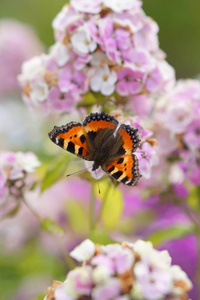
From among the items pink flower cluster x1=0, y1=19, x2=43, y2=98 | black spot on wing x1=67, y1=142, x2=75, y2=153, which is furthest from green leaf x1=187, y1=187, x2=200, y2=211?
pink flower cluster x1=0, y1=19, x2=43, y2=98

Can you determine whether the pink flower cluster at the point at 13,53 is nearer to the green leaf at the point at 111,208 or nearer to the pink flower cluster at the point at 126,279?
the green leaf at the point at 111,208

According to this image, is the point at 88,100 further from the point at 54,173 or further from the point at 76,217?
the point at 76,217

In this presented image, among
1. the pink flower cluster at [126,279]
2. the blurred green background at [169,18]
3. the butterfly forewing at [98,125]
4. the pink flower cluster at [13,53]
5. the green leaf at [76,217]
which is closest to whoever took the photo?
the pink flower cluster at [126,279]

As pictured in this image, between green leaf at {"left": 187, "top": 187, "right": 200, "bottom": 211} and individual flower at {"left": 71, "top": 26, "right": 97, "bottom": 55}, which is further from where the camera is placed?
green leaf at {"left": 187, "top": 187, "right": 200, "bottom": 211}

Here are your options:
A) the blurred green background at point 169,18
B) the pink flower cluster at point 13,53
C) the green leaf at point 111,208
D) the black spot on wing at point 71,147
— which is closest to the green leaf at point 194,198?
the green leaf at point 111,208

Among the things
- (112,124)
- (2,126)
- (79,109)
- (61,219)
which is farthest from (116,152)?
(2,126)

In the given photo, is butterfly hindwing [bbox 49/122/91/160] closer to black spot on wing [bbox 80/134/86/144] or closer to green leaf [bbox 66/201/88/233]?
black spot on wing [bbox 80/134/86/144]

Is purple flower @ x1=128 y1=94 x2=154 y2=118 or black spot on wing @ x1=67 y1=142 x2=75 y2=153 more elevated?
purple flower @ x1=128 y1=94 x2=154 y2=118
